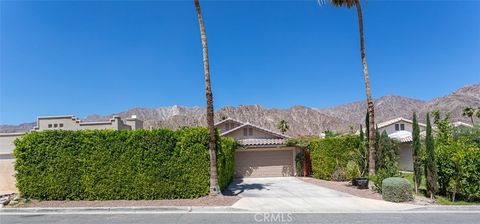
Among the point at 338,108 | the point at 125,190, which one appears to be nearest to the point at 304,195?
the point at 125,190

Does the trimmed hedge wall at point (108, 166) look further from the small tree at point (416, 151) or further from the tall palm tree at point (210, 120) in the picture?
the small tree at point (416, 151)

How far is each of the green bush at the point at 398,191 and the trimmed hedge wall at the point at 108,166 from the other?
6791 mm

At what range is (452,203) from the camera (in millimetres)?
12125

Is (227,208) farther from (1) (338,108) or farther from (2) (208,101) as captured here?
(1) (338,108)

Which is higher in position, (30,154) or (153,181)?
(30,154)

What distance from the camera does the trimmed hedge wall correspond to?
42.0 ft

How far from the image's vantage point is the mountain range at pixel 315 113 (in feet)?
299

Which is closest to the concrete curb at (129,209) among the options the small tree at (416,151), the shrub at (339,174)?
the small tree at (416,151)

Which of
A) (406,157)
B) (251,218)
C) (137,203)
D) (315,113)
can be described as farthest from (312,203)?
(315,113)

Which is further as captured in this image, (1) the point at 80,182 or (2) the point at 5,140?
(2) the point at 5,140

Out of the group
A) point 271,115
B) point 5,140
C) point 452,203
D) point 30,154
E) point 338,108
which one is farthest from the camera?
point 338,108

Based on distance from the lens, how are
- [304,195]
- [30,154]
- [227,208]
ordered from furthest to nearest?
[304,195]
[30,154]
[227,208]

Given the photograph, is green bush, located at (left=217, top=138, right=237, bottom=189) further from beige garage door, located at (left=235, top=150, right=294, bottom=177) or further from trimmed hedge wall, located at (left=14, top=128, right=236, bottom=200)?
beige garage door, located at (left=235, top=150, right=294, bottom=177)

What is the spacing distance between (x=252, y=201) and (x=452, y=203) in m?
7.14
